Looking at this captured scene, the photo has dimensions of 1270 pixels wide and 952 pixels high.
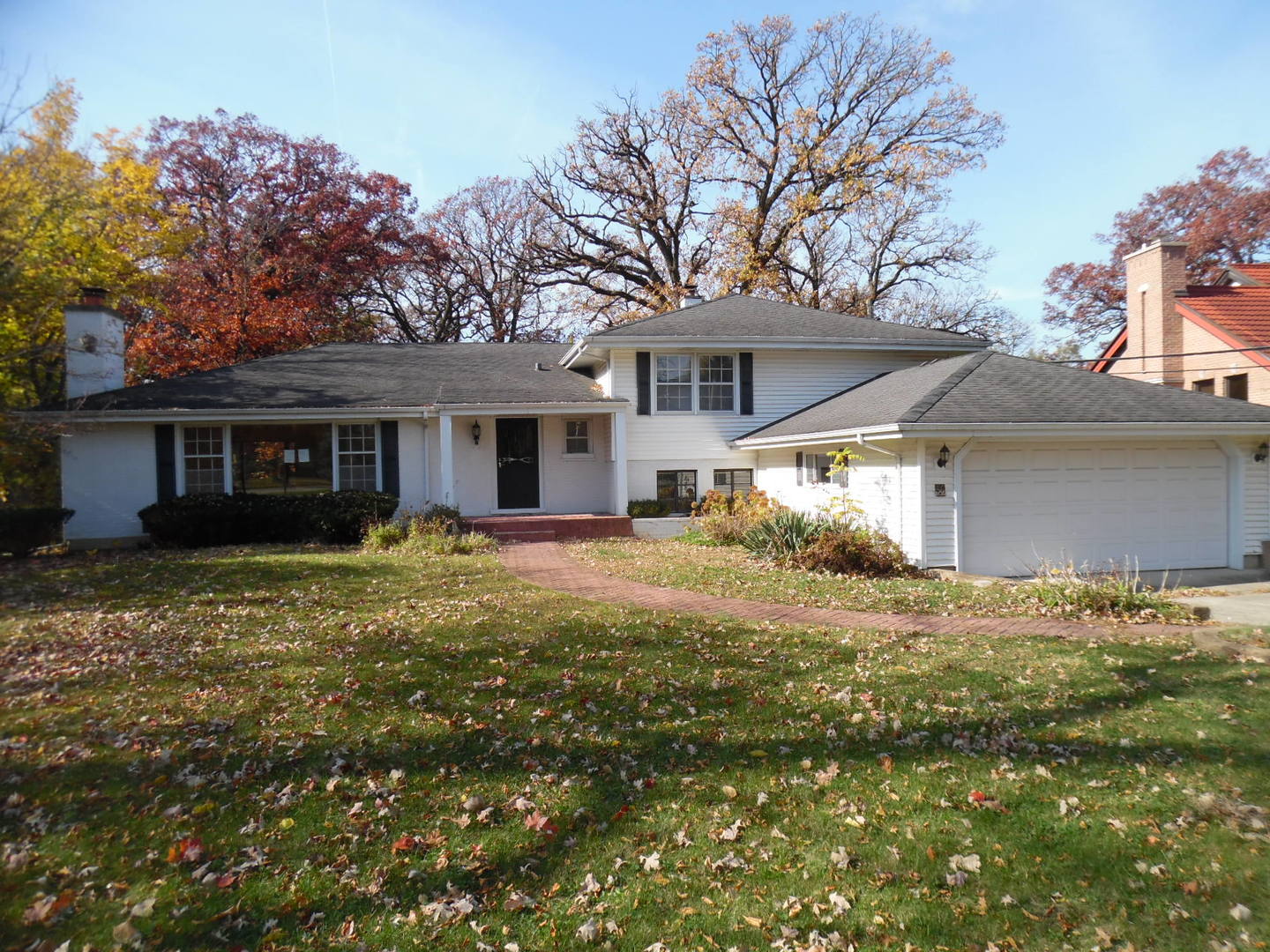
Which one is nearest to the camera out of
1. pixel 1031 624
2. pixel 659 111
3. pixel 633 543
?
pixel 1031 624

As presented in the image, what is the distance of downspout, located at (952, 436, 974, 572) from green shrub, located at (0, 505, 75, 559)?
49.1ft

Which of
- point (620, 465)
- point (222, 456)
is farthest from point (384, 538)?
point (620, 465)

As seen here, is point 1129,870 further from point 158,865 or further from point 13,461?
point 13,461

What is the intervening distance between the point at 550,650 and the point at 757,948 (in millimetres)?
3822

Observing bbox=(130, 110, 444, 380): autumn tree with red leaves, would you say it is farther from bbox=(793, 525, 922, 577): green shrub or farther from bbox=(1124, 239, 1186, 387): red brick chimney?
bbox=(1124, 239, 1186, 387): red brick chimney

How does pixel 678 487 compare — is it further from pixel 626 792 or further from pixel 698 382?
pixel 626 792

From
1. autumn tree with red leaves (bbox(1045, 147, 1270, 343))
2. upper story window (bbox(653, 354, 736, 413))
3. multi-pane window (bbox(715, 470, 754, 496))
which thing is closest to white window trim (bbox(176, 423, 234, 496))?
upper story window (bbox(653, 354, 736, 413))

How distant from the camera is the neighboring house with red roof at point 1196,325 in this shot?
60.0 ft

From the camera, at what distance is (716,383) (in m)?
17.3

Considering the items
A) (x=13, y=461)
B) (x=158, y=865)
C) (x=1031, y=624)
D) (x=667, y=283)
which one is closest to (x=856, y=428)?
(x=1031, y=624)

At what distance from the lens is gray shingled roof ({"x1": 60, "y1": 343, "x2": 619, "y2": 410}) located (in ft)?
48.7

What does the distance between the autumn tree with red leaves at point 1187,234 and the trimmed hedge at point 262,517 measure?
30.0m

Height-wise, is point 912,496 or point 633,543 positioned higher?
point 912,496

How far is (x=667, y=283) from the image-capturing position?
29359 millimetres
